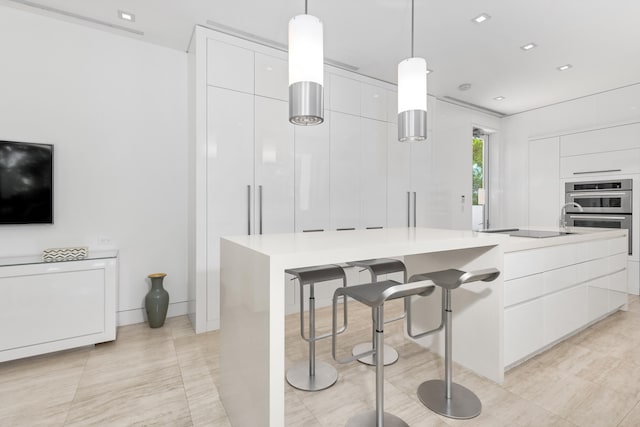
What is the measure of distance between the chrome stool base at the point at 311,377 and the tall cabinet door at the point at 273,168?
1.42 m

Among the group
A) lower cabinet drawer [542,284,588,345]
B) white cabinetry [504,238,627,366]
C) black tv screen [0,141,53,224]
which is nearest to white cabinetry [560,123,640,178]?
white cabinetry [504,238,627,366]

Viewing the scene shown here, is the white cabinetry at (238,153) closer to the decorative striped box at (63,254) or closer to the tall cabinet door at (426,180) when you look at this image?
the decorative striped box at (63,254)

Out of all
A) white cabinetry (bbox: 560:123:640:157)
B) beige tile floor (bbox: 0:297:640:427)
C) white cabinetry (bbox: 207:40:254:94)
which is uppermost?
white cabinetry (bbox: 207:40:254:94)

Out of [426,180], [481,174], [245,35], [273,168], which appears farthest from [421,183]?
[245,35]

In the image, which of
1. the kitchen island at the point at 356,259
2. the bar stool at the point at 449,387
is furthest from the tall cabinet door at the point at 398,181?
the bar stool at the point at 449,387

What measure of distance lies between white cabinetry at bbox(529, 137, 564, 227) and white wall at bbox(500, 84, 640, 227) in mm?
121

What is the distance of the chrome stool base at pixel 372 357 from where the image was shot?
225cm

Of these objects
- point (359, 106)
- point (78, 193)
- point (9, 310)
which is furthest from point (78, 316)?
point (359, 106)

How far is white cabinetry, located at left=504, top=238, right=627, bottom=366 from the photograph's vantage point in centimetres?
206

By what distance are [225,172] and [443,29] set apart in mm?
2481

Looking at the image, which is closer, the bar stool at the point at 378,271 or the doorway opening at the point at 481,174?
the bar stool at the point at 378,271

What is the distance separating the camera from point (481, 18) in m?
2.77

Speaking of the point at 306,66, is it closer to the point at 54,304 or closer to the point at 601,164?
the point at 54,304

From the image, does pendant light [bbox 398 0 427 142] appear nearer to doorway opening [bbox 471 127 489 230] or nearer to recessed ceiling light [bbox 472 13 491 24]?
recessed ceiling light [bbox 472 13 491 24]
